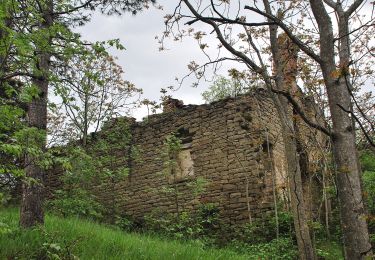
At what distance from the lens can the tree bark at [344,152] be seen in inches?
90.0

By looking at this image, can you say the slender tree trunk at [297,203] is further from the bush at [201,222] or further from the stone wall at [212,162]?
the bush at [201,222]

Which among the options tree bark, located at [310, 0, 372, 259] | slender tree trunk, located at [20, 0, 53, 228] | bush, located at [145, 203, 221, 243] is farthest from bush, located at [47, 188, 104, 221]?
tree bark, located at [310, 0, 372, 259]

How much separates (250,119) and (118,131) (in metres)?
4.17

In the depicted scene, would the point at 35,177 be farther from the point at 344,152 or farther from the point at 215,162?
the point at 344,152

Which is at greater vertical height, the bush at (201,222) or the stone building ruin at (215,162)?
the stone building ruin at (215,162)

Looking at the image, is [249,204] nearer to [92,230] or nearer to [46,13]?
[92,230]

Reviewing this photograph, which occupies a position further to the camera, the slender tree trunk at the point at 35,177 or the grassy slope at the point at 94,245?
the slender tree trunk at the point at 35,177

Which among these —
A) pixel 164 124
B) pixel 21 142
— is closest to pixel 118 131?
pixel 164 124

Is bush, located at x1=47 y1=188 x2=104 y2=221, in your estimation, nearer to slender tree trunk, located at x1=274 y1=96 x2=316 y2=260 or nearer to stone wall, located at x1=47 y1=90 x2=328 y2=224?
stone wall, located at x1=47 y1=90 x2=328 y2=224

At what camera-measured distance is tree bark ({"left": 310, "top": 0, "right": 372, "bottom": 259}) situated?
2.29m

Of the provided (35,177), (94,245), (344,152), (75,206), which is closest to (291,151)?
(94,245)

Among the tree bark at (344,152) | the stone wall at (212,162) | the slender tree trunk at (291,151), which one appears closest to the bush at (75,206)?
the stone wall at (212,162)

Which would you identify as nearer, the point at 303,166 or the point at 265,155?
the point at 265,155

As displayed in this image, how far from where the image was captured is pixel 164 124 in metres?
12.4
